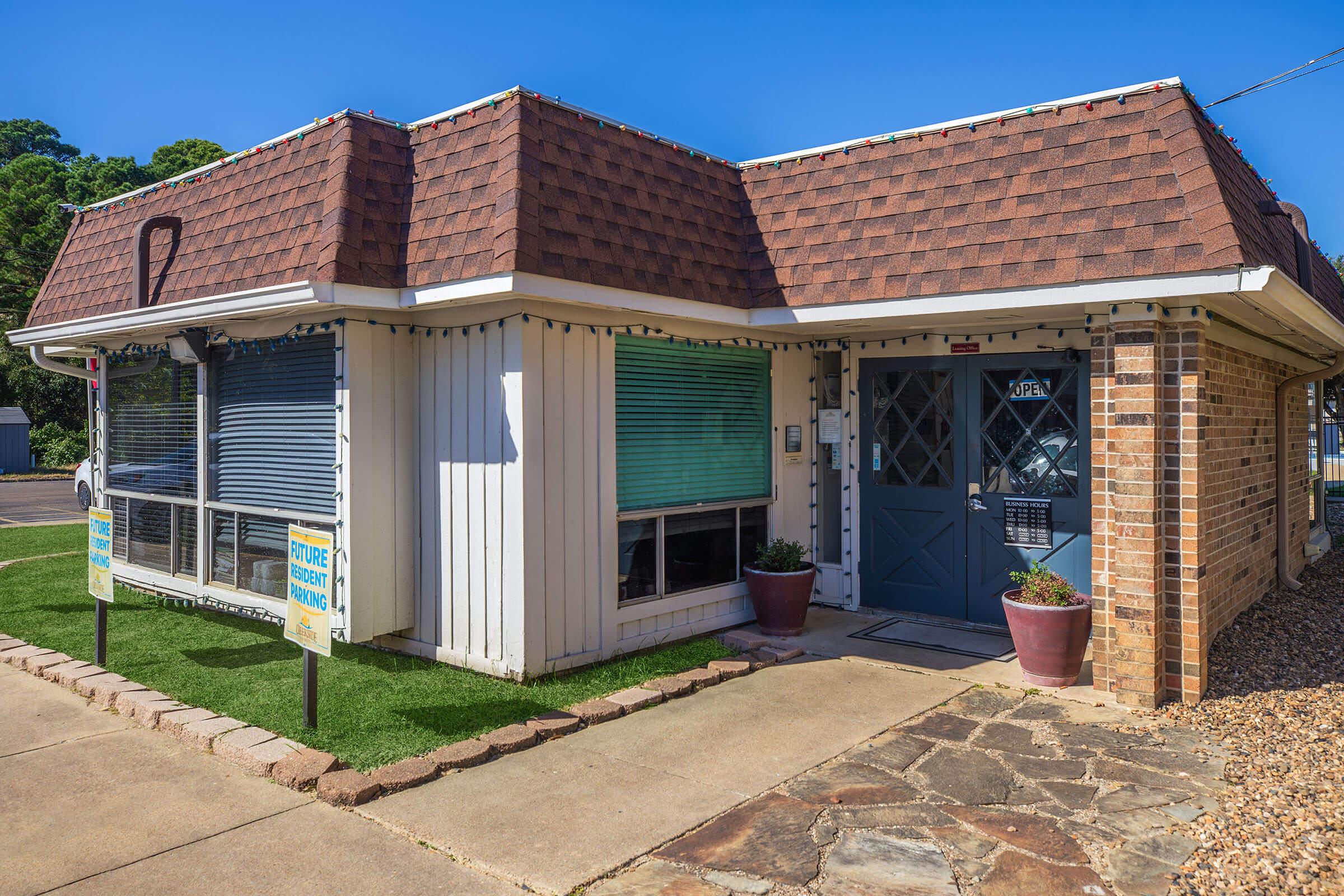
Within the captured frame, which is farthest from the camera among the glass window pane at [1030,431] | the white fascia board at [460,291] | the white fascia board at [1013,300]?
the glass window pane at [1030,431]

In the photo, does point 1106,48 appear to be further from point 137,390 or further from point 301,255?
point 137,390

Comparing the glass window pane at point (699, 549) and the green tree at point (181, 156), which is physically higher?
the green tree at point (181, 156)

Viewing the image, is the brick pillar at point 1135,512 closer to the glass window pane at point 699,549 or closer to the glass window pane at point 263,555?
the glass window pane at point 699,549

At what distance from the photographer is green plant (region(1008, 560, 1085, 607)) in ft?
19.6

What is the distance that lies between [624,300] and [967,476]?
10.8ft

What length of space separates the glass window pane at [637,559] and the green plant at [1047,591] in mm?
2608

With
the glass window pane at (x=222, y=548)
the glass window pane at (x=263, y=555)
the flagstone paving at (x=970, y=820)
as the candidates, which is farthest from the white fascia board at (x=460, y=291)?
the flagstone paving at (x=970, y=820)

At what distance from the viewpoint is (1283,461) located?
863cm

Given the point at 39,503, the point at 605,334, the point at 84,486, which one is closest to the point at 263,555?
the point at 605,334

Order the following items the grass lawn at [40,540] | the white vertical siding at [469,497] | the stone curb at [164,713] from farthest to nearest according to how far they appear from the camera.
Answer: the grass lawn at [40,540], the white vertical siding at [469,497], the stone curb at [164,713]

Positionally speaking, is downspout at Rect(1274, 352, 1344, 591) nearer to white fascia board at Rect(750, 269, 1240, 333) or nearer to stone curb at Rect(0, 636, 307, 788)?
white fascia board at Rect(750, 269, 1240, 333)

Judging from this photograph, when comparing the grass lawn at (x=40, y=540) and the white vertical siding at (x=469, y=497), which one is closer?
the white vertical siding at (x=469, y=497)

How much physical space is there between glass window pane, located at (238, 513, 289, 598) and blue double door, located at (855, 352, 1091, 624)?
16.0 ft

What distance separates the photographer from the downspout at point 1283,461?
827 cm
